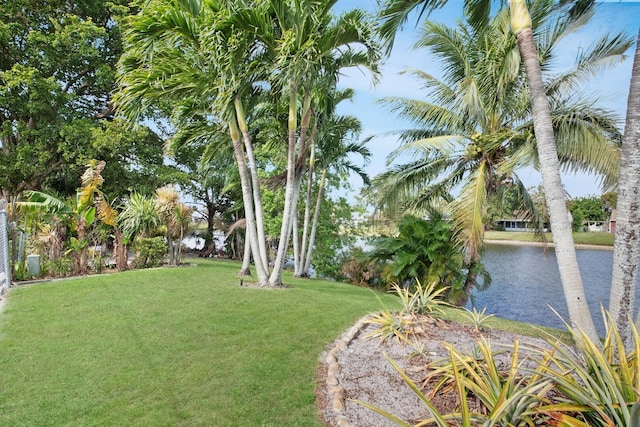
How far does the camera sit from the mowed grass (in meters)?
2.99

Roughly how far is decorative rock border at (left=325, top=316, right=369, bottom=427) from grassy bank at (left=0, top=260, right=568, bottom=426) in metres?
0.18

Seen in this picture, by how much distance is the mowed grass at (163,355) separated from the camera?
9.80ft

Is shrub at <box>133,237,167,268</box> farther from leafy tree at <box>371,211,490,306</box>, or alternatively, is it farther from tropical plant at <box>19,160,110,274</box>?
leafy tree at <box>371,211,490,306</box>

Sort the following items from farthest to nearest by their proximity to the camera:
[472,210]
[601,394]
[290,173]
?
1. [290,173]
2. [472,210]
3. [601,394]

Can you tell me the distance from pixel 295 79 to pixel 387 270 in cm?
715

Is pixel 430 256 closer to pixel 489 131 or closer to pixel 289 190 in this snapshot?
pixel 489 131

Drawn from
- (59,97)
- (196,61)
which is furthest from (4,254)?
(59,97)

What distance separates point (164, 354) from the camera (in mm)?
4086

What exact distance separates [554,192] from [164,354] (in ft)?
14.7

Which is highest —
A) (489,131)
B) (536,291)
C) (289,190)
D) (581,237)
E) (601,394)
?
(489,131)

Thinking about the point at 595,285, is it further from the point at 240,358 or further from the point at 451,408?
the point at 240,358

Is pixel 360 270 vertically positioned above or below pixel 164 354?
above

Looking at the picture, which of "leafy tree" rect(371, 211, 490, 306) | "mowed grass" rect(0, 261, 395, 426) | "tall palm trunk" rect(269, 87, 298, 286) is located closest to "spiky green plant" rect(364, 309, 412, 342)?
"mowed grass" rect(0, 261, 395, 426)

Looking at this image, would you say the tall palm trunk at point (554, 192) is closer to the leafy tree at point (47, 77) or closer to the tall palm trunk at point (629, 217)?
the tall palm trunk at point (629, 217)
